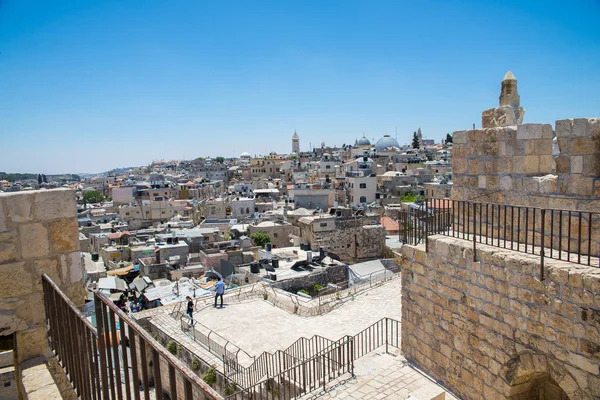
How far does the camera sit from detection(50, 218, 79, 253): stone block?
12.1ft

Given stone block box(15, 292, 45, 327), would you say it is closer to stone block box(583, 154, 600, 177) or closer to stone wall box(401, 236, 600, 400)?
stone wall box(401, 236, 600, 400)

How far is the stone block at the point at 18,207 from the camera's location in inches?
136

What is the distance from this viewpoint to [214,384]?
9.62 meters

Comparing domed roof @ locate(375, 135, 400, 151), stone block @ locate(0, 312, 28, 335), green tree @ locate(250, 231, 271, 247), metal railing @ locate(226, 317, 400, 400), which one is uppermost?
domed roof @ locate(375, 135, 400, 151)

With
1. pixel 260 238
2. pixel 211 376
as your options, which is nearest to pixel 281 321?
pixel 211 376

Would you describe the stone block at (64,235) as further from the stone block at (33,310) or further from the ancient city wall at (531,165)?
the ancient city wall at (531,165)

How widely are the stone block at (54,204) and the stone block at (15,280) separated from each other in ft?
1.46

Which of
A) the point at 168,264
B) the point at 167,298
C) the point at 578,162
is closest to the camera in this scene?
the point at 578,162

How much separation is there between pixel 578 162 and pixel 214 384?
27.6ft

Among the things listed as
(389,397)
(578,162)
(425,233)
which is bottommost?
(389,397)

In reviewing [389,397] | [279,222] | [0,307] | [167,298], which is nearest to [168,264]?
[167,298]

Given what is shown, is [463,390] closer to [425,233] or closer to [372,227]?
[425,233]

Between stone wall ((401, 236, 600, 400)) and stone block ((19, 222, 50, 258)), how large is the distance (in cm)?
498

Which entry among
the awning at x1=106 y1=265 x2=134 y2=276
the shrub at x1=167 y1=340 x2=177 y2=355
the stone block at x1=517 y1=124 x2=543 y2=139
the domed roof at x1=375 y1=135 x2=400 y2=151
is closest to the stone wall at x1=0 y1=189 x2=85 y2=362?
the stone block at x1=517 y1=124 x2=543 y2=139
